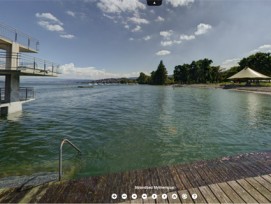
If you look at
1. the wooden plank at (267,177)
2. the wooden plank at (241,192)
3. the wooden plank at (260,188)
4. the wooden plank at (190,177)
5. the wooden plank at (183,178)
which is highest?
the wooden plank at (267,177)

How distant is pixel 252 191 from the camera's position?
411 centimetres

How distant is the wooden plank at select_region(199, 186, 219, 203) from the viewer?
3.81 metres

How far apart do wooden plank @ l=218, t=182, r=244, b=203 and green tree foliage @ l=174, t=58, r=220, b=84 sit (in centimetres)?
10306

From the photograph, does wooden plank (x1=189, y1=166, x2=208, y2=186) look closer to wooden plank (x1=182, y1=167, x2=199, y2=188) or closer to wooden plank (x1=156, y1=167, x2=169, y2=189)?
wooden plank (x1=182, y1=167, x2=199, y2=188)

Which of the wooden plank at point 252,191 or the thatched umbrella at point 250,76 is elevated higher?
the thatched umbrella at point 250,76

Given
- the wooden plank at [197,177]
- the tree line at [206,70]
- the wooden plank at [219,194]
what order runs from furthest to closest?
the tree line at [206,70] → the wooden plank at [197,177] → the wooden plank at [219,194]

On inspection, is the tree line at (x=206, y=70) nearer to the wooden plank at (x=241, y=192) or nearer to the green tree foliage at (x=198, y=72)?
the green tree foliage at (x=198, y=72)

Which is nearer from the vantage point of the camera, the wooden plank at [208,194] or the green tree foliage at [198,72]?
the wooden plank at [208,194]

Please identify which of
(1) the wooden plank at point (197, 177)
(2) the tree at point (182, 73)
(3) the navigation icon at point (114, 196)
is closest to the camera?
(3) the navigation icon at point (114, 196)

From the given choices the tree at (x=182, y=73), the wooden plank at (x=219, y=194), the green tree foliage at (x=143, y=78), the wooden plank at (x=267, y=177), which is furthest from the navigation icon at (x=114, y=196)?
the green tree foliage at (x=143, y=78)

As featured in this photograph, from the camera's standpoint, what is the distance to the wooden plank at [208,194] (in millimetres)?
3805

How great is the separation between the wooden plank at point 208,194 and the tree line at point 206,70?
83.6m

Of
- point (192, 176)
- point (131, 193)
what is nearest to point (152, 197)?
point (131, 193)

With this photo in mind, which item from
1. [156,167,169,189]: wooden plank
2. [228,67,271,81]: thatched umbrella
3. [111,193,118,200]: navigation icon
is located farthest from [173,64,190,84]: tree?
[111,193,118,200]: navigation icon
